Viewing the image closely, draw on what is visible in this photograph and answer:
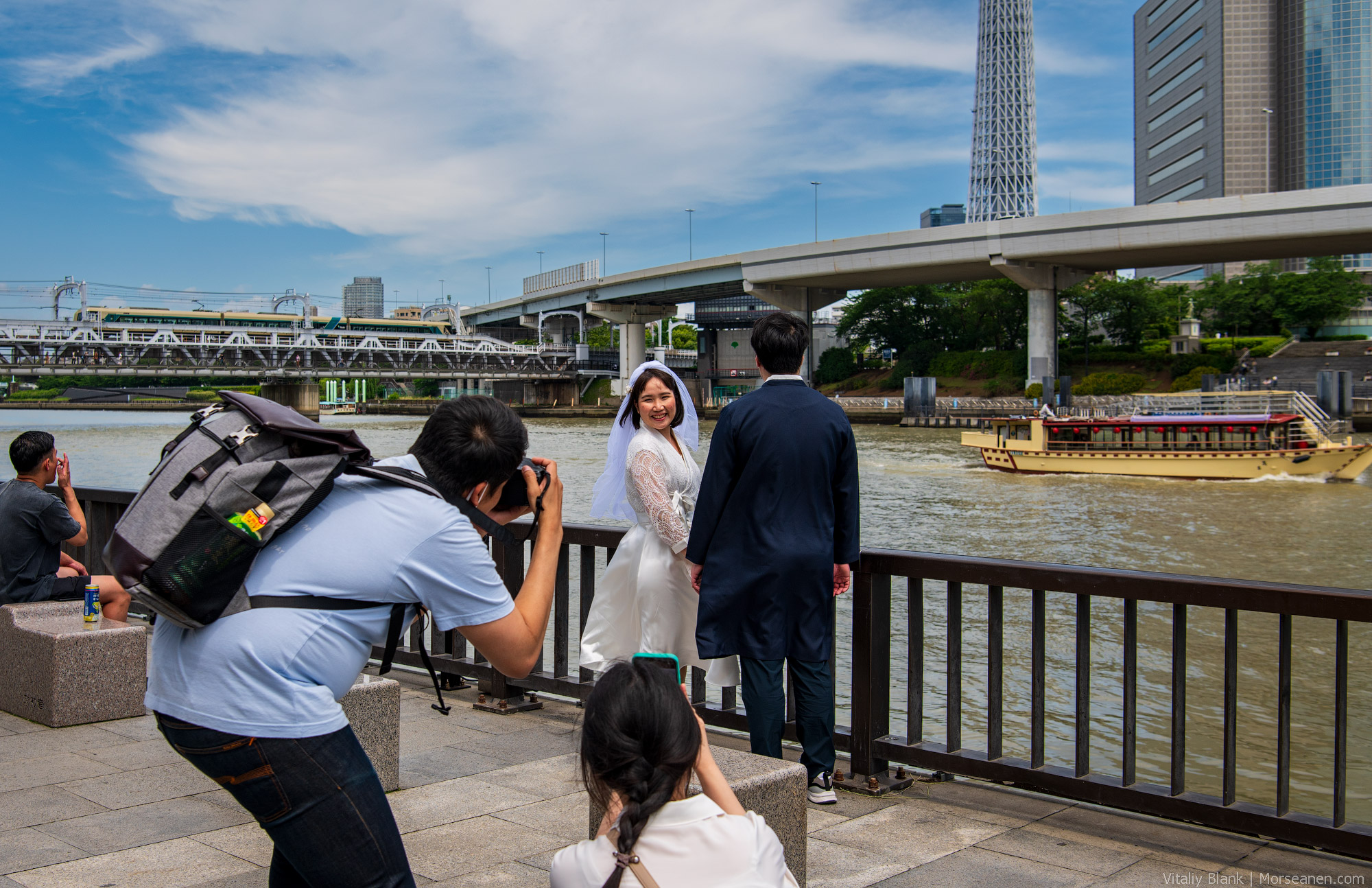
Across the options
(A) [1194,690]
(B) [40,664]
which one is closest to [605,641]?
(B) [40,664]

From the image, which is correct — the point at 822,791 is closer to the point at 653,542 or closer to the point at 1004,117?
the point at 653,542

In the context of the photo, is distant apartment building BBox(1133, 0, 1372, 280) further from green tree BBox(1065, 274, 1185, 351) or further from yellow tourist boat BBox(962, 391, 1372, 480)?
yellow tourist boat BBox(962, 391, 1372, 480)

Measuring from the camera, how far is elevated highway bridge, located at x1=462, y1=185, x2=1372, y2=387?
46.2 meters

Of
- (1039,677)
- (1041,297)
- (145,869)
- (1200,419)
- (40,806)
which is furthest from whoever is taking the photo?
(1041,297)

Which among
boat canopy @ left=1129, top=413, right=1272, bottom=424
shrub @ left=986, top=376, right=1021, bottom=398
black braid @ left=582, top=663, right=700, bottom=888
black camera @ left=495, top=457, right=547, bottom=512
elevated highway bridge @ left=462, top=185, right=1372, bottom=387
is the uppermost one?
elevated highway bridge @ left=462, top=185, right=1372, bottom=387

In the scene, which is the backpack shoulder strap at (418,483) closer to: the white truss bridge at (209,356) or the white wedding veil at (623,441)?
the white wedding veil at (623,441)

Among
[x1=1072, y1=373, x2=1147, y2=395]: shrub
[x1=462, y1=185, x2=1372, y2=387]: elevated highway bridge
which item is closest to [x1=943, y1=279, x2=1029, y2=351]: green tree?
[x1=462, y1=185, x2=1372, y2=387]: elevated highway bridge

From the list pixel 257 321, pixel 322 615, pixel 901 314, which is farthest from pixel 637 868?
pixel 257 321

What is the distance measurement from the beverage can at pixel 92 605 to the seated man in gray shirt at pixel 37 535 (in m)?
0.11

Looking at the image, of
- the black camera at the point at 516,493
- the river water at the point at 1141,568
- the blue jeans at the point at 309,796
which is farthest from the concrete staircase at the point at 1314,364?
the blue jeans at the point at 309,796

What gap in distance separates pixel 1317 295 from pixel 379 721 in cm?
8444

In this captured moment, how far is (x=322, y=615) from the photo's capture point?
211 cm

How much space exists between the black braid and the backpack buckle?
0.87m

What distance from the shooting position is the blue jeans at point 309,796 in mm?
2092
